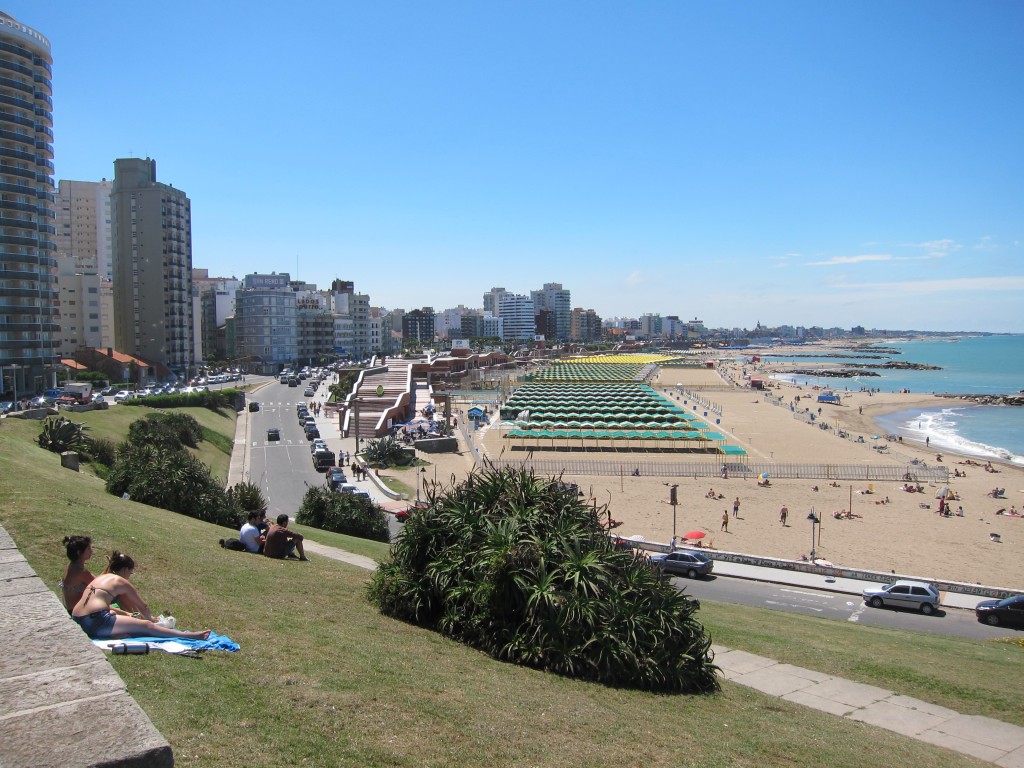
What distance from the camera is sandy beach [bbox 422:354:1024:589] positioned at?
74.9 feet

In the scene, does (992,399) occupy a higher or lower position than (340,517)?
lower

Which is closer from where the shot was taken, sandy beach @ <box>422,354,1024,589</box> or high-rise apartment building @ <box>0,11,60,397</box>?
sandy beach @ <box>422,354,1024,589</box>

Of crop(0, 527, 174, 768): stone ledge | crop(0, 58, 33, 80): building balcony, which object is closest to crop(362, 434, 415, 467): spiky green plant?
crop(0, 527, 174, 768): stone ledge

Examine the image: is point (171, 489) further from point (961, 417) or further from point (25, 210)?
point (961, 417)

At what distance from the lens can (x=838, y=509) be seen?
96.5 feet

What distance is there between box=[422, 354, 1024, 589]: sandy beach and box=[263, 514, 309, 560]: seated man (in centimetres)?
1518

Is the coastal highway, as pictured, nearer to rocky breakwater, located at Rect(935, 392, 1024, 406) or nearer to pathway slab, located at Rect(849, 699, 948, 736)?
pathway slab, located at Rect(849, 699, 948, 736)

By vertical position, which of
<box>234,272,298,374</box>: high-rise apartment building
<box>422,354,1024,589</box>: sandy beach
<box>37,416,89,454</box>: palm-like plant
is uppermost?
<box>234,272,298,374</box>: high-rise apartment building

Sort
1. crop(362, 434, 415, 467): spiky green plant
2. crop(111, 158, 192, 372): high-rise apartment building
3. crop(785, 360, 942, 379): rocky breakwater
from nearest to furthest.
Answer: crop(362, 434, 415, 467): spiky green plant < crop(111, 158, 192, 372): high-rise apartment building < crop(785, 360, 942, 379): rocky breakwater

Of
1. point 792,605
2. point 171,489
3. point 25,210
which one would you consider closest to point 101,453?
point 171,489

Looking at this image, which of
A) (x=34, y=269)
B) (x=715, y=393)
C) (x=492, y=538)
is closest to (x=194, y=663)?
(x=492, y=538)

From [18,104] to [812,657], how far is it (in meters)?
57.7

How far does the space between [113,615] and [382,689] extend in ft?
7.45

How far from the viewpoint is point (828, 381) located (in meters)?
115
